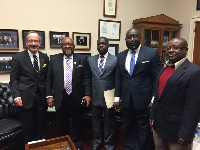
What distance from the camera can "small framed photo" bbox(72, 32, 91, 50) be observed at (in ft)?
9.95

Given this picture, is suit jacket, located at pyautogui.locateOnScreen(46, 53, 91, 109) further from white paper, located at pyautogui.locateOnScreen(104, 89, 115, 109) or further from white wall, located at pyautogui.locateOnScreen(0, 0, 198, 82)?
white wall, located at pyautogui.locateOnScreen(0, 0, 198, 82)

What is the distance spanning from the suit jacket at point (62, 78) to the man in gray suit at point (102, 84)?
84 millimetres

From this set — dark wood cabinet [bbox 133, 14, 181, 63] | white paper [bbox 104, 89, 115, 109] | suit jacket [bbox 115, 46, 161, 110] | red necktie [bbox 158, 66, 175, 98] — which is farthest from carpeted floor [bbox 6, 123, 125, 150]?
dark wood cabinet [bbox 133, 14, 181, 63]

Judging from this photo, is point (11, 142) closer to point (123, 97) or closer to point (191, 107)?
point (123, 97)

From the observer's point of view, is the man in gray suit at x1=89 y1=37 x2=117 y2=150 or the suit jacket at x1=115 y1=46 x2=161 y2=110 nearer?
the suit jacket at x1=115 y1=46 x2=161 y2=110

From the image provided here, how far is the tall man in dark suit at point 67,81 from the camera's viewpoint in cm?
202

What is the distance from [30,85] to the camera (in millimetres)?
1958

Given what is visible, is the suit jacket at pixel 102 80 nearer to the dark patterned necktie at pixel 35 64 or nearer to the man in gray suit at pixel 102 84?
the man in gray suit at pixel 102 84

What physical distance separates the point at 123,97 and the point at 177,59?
2.58 feet

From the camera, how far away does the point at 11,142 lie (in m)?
2.01

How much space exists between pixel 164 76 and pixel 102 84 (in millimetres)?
803

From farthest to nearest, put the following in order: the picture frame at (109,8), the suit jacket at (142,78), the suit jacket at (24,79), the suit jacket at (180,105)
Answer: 1. the picture frame at (109,8)
2. the suit jacket at (24,79)
3. the suit jacket at (142,78)
4. the suit jacket at (180,105)

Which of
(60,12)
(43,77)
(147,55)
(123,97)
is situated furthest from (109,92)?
(60,12)

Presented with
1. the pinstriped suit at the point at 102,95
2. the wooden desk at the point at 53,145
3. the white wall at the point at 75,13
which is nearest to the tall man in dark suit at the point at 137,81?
the pinstriped suit at the point at 102,95
